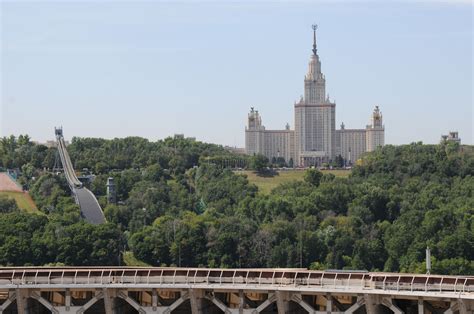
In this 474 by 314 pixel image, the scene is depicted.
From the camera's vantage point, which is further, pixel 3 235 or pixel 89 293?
pixel 3 235

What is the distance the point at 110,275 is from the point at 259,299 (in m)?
6.99

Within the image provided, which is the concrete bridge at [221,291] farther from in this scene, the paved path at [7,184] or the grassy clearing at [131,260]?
Result: the paved path at [7,184]

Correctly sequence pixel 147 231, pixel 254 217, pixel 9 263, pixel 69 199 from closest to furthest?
1. pixel 9 263
2. pixel 147 231
3. pixel 254 217
4. pixel 69 199

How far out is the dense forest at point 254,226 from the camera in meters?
122

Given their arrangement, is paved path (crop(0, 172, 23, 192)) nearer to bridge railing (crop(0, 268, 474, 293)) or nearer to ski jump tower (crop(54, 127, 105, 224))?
ski jump tower (crop(54, 127, 105, 224))

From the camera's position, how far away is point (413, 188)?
17125cm

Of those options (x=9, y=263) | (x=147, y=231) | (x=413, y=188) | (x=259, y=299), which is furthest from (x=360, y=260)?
(x=259, y=299)

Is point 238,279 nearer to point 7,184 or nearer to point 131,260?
point 131,260

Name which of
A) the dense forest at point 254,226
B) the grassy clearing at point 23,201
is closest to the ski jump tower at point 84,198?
the dense forest at point 254,226

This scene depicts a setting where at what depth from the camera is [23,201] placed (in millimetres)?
170250

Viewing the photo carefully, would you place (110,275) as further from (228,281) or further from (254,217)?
(254,217)

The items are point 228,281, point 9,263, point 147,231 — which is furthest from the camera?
point 147,231

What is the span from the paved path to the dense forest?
6.47 ft

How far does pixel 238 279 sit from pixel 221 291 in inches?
37.5
